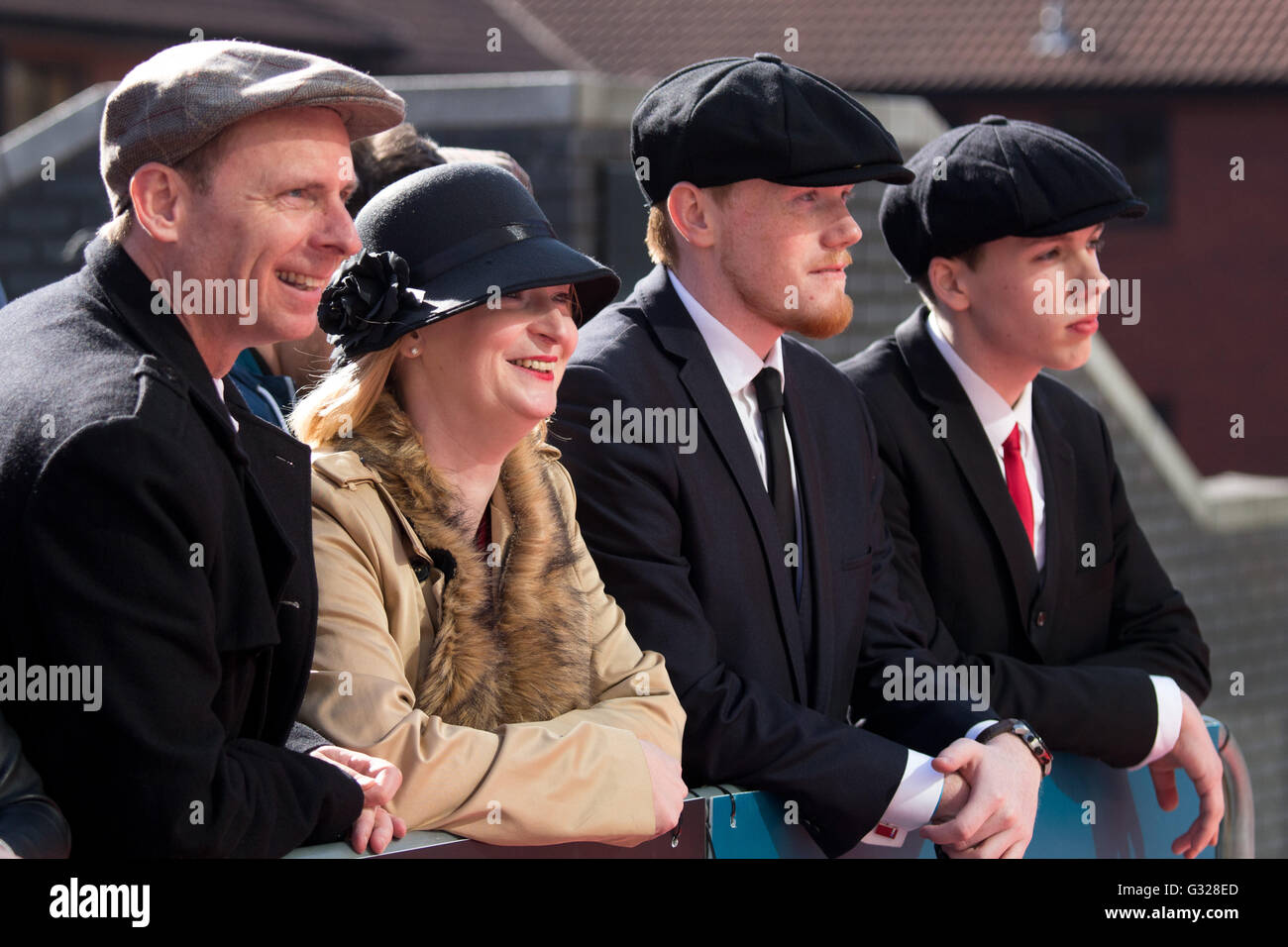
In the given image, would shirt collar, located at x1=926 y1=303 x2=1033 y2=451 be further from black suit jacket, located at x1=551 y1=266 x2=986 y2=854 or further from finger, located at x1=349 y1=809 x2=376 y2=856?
finger, located at x1=349 y1=809 x2=376 y2=856

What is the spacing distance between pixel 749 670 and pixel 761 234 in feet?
3.02

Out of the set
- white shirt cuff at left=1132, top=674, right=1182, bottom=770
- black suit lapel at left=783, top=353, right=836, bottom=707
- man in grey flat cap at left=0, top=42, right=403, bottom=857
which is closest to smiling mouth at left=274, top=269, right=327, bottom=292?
man in grey flat cap at left=0, top=42, right=403, bottom=857

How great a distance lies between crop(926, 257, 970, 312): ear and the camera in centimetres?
406

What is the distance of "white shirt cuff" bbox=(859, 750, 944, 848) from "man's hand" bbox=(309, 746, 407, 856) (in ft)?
3.51

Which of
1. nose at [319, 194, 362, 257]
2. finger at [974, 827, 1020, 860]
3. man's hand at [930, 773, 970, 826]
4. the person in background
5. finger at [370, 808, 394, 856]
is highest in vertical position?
nose at [319, 194, 362, 257]

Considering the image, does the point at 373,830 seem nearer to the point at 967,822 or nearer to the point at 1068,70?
the point at 967,822

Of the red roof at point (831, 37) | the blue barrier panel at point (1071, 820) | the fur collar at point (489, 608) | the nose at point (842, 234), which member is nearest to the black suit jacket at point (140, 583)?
the fur collar at point (489, 608)

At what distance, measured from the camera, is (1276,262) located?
22.6 m

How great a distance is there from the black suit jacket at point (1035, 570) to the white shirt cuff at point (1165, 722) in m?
0.02

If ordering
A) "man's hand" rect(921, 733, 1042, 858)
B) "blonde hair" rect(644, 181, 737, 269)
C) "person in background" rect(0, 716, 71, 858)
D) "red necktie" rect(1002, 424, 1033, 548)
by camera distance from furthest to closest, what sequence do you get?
"red necktie" rect(1002, 424, 1033, 548), "blonde hair" rect(644, 181, 737, 269), "man's hand" rect(921, 733, 1042, 858), "person in background" rect(0, 716, 71, 858)

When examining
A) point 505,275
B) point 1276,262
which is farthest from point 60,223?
point 1276,262

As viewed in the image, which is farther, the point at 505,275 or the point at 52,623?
the point at 505,275

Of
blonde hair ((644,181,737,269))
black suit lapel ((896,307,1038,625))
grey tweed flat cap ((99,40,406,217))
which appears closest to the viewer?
grey tweed flat cap ((99,40,406,217))
